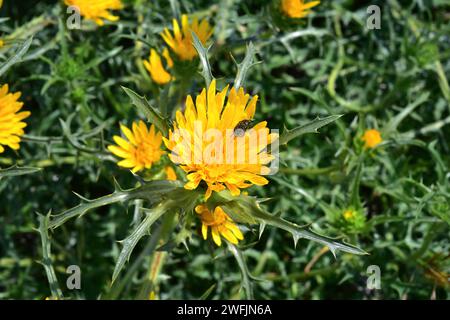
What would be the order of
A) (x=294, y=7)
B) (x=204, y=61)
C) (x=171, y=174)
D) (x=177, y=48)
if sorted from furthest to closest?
1. (x=294, y=7)
2. (x=177, y=48)
3. (x=171, y=174)
4. (x=204, y=61)

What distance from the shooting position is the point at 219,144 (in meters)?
2.09

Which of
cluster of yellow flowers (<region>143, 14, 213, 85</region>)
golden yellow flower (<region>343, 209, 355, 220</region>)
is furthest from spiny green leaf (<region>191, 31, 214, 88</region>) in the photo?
golden yellow flower (<region>343, 209, 355, 220</region>)

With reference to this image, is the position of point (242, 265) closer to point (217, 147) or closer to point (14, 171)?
point (217, 147)

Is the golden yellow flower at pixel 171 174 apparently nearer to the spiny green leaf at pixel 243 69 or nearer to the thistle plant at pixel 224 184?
the thistle plant at pixel 224 184

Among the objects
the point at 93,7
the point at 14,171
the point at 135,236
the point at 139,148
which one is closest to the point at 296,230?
the point at 135,236

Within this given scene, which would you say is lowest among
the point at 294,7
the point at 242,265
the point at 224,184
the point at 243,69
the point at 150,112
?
the point at 242,265

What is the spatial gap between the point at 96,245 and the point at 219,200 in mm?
1477

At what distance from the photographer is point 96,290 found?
3.31 metres

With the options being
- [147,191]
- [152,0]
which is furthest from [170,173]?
[152,0]

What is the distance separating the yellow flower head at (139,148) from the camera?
2.60 m

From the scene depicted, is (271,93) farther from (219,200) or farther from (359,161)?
(219,200)

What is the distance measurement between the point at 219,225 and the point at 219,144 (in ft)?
1.34

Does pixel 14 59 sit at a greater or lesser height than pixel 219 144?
greater

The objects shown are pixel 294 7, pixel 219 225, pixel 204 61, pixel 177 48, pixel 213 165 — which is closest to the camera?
pixel 213 165
